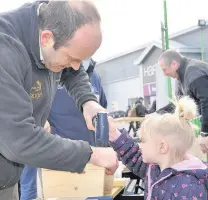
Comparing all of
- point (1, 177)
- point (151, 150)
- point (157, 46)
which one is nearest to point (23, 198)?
point (151, 150)

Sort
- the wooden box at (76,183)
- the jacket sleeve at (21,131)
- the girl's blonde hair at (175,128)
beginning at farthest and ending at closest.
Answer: the wooden box at (76,183)
the girl's blonde hair at (175,128)
the jacket sleeve at (21,131)

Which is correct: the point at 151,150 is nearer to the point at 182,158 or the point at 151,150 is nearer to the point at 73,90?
the point at 182,158

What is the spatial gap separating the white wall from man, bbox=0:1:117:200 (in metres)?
9.46

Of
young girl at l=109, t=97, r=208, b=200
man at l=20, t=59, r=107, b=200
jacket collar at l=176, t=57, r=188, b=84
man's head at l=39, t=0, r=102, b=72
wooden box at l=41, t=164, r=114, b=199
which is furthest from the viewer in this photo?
jacket collar at l=176, t=57, r=188, b=84

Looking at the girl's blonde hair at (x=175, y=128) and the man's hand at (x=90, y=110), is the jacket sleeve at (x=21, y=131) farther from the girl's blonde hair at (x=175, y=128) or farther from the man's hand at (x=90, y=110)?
the girl's blonde hair at (x=175, y=128)

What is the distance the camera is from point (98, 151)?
47.7 inches

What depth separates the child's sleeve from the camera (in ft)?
5.92

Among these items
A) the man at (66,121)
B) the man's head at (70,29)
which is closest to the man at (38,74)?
the man's head at (70,29)

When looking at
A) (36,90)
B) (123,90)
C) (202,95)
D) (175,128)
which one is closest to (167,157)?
(175,128)

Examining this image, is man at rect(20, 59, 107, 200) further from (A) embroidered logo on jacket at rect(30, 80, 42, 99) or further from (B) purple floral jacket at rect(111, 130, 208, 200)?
(A) embroidered logo on jacket at rect(30, 80, 42, 99)

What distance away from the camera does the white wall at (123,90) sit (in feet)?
36.7

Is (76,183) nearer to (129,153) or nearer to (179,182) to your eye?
(129,153)

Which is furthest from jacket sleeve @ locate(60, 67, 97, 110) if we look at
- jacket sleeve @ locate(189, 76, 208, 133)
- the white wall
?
the white wall

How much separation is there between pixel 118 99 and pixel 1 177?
11.0m
